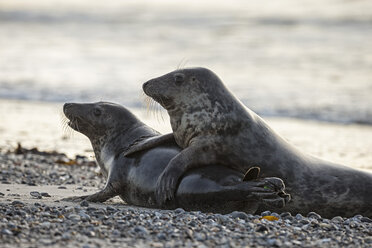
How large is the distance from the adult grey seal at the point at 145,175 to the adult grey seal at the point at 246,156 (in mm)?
146

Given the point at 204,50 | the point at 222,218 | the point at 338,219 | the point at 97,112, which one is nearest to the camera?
the point at 222,218

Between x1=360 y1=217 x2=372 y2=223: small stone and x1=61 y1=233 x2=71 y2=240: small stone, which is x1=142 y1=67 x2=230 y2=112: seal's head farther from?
x1=61 y1=233 x2=71 y2=240: small stone

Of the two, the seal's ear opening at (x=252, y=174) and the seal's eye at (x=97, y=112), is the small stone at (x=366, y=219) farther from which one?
the seal's eye at (x=97, y=112)

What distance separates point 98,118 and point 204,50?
17397 mm

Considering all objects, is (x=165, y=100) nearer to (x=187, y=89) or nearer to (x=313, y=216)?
(x=187, y=89)

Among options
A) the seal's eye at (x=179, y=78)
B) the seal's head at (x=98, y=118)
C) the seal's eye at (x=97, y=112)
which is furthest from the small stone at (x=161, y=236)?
the seal's eye at (x=97, y=112)

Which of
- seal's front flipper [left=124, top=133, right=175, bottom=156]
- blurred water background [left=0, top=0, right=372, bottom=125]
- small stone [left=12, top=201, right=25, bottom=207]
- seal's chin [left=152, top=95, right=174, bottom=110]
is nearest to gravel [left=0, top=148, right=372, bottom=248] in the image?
small stone [left=12, top=201, right=25, bottom=207]

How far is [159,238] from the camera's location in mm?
5363

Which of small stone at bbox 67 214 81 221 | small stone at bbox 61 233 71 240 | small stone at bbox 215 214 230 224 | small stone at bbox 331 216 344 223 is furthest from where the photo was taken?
small stone at bbox 331 216 344 223

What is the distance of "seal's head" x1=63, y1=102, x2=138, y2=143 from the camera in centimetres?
790

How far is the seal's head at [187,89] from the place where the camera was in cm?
706

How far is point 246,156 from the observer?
265 inches

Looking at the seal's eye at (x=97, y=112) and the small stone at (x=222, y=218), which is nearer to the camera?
the small stone at (x=222, y=218)

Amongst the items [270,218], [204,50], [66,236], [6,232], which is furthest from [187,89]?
[204,50]
